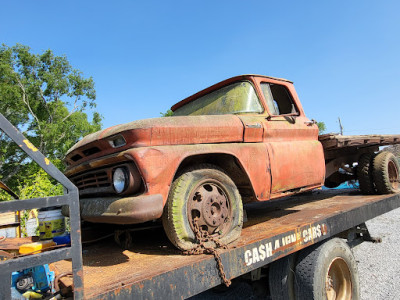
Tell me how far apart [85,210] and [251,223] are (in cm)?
176

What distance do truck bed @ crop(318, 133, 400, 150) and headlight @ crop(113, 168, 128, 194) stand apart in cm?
298

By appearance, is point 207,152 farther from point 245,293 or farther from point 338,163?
point 338,163

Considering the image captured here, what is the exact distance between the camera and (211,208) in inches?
94.4

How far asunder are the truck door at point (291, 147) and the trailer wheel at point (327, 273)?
67 centimetres

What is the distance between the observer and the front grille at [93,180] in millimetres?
2426

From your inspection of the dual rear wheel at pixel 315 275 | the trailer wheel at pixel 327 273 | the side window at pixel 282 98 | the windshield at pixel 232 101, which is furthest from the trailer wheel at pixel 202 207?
the side window at pixel 282 98

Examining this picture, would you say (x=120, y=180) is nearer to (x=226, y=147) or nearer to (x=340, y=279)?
(x=226, y=147)

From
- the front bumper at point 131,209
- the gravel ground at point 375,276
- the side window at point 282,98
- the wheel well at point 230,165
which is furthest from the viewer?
the side window at point 282,98

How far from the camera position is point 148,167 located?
2109 mm

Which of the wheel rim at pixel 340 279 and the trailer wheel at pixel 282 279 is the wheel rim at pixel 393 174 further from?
the trailer wheel at pixel 282 279

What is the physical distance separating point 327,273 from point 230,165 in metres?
1.43

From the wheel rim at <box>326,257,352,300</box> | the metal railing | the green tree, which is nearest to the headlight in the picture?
the metal railing

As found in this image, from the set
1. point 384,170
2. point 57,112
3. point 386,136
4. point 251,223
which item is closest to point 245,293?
point 251,223

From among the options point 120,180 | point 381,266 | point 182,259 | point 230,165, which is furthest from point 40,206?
point 381,266
